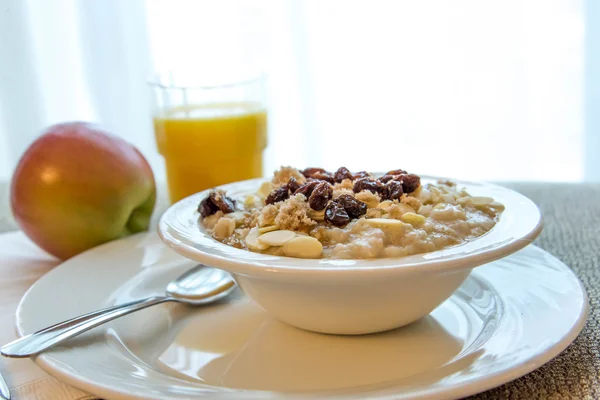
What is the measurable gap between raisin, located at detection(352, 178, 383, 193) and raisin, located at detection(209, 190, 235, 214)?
7.4 inches

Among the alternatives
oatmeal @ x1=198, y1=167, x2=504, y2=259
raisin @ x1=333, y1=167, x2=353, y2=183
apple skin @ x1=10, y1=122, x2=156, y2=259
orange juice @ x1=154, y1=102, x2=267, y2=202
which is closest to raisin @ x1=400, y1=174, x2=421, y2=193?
oatmeal @ x1=198, y1=167, x2=504, y2=259

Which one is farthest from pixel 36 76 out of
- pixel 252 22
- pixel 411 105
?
pixel 411 105

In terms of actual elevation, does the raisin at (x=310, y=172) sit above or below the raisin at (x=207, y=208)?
above

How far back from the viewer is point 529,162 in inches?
114

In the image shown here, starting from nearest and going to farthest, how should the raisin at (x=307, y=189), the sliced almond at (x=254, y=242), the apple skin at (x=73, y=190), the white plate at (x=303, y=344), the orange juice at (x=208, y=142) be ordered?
the white plate at (x=303, y=344) → the sliced almond at (x=254, y=242) → the raisin at (x=307, y=189) → the apple skin at (x=73, y=190) → the orange juice at (x=208, y=142)

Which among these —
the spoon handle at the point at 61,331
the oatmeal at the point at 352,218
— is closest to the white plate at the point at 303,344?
the spoon handle at the point at 61,331

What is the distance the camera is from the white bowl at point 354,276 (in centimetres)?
75

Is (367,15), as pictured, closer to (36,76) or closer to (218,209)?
(36,76)

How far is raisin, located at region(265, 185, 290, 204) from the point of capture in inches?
37.9

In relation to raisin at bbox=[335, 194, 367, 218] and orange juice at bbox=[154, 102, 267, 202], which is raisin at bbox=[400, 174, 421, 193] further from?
orange juice at bbox=[154, 102, 267, 202]

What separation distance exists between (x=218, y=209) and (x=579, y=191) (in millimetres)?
1026

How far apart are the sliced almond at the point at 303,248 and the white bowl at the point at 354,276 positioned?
2 cm

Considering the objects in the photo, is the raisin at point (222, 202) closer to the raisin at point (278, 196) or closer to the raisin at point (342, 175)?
the raisin at point (278, 196)

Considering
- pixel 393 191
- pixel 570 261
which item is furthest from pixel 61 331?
pixel 570 261
